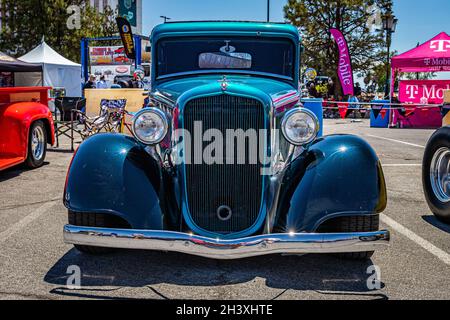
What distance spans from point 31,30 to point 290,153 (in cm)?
2962

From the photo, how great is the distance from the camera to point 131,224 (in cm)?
345

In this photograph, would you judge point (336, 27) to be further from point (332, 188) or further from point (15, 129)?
point (332, 188)

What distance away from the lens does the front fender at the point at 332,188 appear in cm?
346

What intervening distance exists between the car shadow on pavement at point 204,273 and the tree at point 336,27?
25.9 metres

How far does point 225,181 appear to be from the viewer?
11.7ft

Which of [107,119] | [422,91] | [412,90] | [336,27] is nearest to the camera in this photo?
[107,119]

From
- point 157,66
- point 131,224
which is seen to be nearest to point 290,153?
point 131,224

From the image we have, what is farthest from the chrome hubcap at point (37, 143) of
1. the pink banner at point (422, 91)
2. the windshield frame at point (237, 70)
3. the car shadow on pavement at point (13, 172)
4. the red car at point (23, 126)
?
the pink banner at point (422, 91)

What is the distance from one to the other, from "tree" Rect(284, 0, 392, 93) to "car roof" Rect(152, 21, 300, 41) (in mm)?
24206

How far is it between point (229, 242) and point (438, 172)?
10.7ft

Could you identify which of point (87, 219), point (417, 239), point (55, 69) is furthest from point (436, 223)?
point (55, 69)

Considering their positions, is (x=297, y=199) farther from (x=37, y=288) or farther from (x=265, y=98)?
(x=37, y=288)

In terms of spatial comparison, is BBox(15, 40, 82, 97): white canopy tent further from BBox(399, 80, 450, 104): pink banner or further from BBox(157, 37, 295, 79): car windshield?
BBox(157, 37, 295, 79): car windshield

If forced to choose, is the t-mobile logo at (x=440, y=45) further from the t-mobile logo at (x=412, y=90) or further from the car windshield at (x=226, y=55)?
the car windshield at (x=226, y=55)
